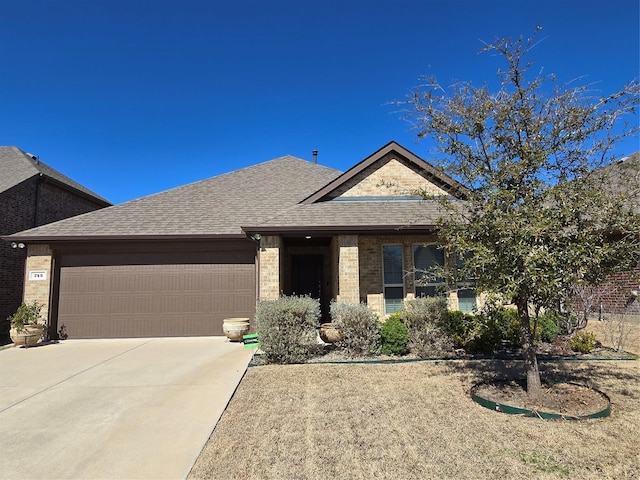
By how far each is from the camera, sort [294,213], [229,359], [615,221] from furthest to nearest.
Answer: [294,213] < [229,359] < [615,221]

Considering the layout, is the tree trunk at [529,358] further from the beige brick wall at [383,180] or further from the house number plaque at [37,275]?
the house number plaque at [37,275]

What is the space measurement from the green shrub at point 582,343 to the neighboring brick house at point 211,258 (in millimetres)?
2886

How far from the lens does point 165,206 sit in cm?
1294

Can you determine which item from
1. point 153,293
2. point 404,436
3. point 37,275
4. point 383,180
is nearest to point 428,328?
point 404,436

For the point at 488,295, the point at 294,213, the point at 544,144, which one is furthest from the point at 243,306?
the point at 544,144

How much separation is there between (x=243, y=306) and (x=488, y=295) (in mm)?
7695

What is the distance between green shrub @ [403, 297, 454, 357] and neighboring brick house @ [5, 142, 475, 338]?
6.59ft

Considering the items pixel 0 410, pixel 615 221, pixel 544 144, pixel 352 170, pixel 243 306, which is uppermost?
pixel 352 170

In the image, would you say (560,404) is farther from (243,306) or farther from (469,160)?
(243,306)

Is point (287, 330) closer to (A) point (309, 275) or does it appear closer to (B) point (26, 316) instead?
(A) point (309, 275)

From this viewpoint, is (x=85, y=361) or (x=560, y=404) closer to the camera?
(x=560, y=404)

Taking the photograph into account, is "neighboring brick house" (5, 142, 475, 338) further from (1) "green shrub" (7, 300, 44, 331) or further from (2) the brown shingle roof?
(1) "green shrub" (7, 300, 44, 331)

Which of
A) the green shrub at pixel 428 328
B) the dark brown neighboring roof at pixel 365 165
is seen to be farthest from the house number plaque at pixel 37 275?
the green shrub at pixel 428 328

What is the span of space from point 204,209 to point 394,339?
7.72 meters
